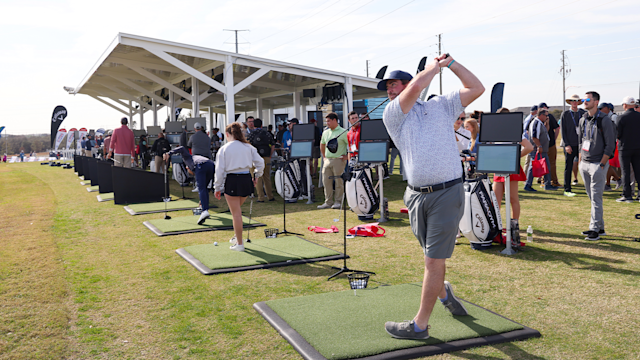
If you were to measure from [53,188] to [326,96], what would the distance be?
9855 mm

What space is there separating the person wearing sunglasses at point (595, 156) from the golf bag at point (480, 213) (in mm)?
1354

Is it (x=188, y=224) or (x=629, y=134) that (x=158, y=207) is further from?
(x=629, y=134)

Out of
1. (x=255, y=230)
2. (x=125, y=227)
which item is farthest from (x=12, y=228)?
(x=255, y=230)

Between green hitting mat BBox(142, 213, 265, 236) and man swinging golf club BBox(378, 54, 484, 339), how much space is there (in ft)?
17.1

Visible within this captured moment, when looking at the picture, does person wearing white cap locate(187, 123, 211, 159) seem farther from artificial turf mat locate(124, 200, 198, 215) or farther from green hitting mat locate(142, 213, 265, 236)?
green hitting mat locate(142, 213, 265, 236)

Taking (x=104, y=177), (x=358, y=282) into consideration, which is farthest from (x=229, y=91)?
(x=358, y=282)

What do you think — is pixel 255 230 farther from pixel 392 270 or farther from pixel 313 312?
pixel 313 312

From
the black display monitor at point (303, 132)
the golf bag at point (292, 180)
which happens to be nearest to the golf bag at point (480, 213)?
the black display monitor at point (303, 132)

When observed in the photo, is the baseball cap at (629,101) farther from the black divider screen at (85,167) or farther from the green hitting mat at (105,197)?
the black divider screen at (85,167)

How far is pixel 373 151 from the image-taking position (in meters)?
8.08

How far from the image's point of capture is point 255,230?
7.76 metres

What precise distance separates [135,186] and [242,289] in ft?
25.5

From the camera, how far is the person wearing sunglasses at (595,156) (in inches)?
236

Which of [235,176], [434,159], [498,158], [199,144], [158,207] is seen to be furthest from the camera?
[158,207]
